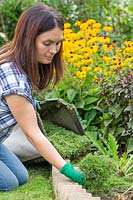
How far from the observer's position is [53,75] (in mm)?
4055

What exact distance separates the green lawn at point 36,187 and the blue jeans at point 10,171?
54mm

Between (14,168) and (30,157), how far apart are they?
30 cm

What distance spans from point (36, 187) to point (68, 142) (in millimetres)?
632

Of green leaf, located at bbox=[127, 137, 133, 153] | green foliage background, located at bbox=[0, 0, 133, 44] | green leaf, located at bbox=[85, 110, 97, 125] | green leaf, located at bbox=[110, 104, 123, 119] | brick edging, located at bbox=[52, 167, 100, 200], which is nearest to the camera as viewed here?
brick edging, located at bbox=[52, 167, 100, 200]

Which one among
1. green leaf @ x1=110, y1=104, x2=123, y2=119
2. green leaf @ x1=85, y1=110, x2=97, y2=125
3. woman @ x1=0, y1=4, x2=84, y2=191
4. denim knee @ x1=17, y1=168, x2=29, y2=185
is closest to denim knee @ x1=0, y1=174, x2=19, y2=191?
denim knee @ x1=17, y1=168, x2=29, y2=185

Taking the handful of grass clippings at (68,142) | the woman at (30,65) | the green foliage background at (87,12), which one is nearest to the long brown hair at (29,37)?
the woman at (30,65)

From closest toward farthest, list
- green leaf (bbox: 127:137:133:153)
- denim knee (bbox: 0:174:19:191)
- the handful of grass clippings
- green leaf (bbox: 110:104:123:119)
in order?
denim knee (bbox: 0:174:19:191), the handful of grass clippings, green leaf (bbox: 127:137:133:153), green leaf (bbox: 110:104:123:119)

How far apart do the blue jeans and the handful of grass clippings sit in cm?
38

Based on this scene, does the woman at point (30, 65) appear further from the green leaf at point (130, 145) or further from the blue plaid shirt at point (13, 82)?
the green leaf at point (130, 145)

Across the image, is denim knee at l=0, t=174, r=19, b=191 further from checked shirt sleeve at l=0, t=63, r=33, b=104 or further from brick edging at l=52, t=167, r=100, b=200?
checked shirt sleeve at l=0, t=63, r=33, b=104

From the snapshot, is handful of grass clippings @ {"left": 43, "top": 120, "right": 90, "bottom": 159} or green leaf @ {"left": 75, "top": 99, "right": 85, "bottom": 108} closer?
handful of grass clippings @ {"left": 43, "top": 120, "right": 90, "bottom": 159}

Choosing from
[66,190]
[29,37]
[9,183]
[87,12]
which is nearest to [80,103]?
[9,183]

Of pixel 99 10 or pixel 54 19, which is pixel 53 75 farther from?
pixel 99 10

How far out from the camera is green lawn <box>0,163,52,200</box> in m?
3.97
